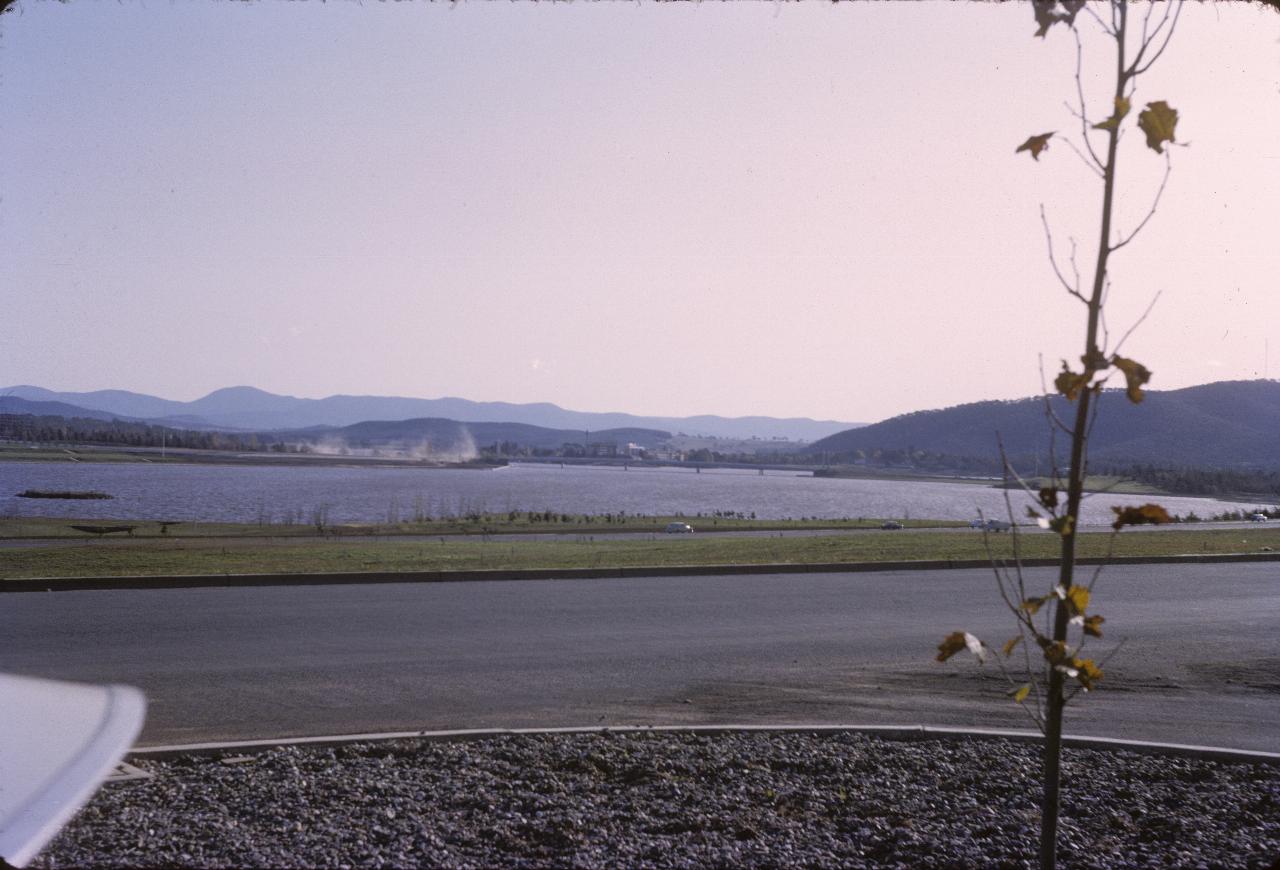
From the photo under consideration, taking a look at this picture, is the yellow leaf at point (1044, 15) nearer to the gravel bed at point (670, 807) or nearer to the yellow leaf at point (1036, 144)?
the yellow leaf at point (1036, 144)

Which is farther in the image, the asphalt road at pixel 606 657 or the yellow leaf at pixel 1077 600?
the asphalt road at pixel 606 657

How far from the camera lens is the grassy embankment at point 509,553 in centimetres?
1659

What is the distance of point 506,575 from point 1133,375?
13.4 m

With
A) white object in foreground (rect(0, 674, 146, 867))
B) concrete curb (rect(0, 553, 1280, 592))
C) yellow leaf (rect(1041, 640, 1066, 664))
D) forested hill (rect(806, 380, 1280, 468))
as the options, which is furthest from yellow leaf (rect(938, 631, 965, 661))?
concrete curb (rect(0, 553, 1280, 592))

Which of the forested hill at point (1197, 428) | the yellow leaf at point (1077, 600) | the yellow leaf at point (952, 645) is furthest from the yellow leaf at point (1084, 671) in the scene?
the forested hill at point (1197, 428)

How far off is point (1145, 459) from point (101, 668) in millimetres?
13039

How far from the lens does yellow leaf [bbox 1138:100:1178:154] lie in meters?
3.18

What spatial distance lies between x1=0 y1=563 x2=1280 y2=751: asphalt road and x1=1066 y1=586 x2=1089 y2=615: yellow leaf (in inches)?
168

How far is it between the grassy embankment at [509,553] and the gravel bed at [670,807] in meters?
10.8

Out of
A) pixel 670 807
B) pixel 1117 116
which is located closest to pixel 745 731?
pixel 670 807

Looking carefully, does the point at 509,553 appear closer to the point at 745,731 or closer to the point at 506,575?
the point at 506,575

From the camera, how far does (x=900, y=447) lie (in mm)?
66375

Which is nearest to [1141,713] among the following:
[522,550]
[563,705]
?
[563,705]

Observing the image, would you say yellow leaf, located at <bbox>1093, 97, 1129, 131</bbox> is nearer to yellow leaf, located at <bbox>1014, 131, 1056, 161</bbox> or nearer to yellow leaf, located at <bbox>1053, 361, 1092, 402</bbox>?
yellow leaf, located at <bbox>1014, 131, 1056, 161</bbox>
